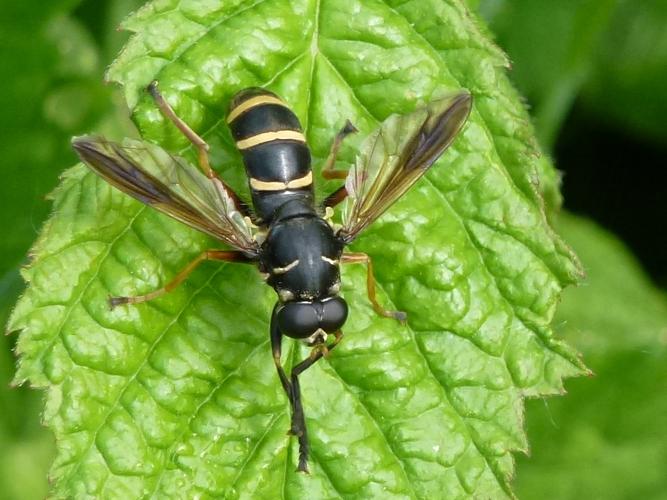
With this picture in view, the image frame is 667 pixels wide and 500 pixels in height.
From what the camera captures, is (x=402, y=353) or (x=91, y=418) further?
(x=402, y=353)

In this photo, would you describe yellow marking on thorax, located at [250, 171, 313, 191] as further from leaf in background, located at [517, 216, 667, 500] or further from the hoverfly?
leaf in background, located at [517, 216, 667, 500]

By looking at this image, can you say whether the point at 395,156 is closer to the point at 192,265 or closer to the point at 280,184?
the point at 280,184

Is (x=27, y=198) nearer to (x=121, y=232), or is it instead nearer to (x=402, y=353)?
(x=121, y=232)

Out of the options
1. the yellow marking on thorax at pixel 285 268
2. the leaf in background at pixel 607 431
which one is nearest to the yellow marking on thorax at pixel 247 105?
the yellow marking on thorax at pixel 285 268

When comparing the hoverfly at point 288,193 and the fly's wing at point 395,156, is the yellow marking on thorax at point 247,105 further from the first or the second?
the fly's wing at point 395,156

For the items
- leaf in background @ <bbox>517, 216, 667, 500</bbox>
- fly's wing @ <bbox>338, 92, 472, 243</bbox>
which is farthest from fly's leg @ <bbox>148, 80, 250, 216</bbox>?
leaf in background @ <bbox>517, 216, 667, 500</bbox>

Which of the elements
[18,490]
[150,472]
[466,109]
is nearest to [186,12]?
[466,109]

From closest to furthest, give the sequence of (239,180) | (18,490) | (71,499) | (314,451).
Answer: (71,499) → (314,451) → (239,180) → (18,490)

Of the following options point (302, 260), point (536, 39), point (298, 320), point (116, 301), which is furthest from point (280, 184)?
point (536, 39)
